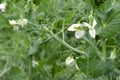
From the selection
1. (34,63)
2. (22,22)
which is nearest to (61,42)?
(22,22)

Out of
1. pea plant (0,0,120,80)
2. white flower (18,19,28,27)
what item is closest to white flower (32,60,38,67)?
pea plant (0,0,120,80)

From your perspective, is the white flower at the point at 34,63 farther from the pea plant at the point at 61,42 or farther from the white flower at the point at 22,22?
the white flower at the point at 22,22

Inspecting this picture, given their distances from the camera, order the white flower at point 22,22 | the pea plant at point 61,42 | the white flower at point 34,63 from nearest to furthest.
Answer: the pea plant at point 61,42, the white flower at point 22,22, the white flower at point 34,63

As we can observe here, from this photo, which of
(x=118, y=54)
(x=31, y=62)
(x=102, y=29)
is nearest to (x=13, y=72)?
(x=31, y=62)

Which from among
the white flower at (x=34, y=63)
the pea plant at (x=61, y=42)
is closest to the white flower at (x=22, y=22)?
the pea plant at (x=61, y=42)

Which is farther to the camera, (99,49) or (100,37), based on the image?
(99,49)

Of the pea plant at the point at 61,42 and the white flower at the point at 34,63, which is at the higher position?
the pea plant at the point at 61,42

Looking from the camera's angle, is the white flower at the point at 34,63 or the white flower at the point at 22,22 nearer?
the white flower at the point at 22,22

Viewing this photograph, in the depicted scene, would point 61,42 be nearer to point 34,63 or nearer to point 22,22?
point 22,22

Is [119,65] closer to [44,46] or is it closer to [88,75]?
[88,75]
